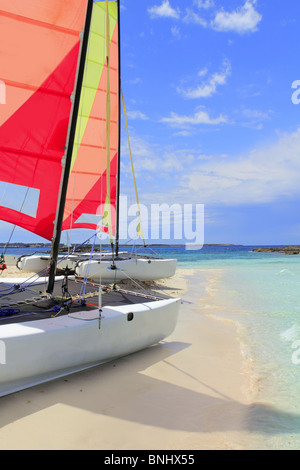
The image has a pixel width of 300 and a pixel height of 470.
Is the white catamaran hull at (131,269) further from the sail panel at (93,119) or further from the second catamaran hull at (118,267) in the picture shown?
the sail panel at (93,119)

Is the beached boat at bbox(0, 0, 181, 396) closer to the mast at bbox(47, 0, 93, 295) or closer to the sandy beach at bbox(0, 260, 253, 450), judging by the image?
the mast at bbox(47, 0, 93, 295)

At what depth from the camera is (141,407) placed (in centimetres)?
317

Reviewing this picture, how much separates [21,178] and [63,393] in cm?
305

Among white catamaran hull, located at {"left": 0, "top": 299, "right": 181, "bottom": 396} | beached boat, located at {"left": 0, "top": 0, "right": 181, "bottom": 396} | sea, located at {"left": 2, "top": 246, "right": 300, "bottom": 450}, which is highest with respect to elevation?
beached boat, located at {"left": 0, "top": 0, "right": 181, "bottom": 396}

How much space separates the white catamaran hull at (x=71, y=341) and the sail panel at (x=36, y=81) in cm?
235

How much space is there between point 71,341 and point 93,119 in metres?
7.57

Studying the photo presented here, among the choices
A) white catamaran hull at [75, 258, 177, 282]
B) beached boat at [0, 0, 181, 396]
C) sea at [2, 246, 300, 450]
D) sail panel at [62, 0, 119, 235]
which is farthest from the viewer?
white catamaran hull at [75, 258, 177, 282]

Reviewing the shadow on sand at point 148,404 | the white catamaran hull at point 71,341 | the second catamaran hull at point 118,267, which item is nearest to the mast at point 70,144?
the white catamaran hull at point 71,341

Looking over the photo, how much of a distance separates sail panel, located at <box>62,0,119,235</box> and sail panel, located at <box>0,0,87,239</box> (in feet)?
12.3

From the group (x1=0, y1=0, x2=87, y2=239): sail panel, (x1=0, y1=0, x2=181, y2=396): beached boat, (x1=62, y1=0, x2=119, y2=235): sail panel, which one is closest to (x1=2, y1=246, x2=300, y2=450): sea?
(x1=0, y1=0, x2=181, y2=396): beached boat

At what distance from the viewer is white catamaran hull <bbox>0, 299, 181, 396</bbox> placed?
300cm

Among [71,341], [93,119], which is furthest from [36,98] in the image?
[93,119]
